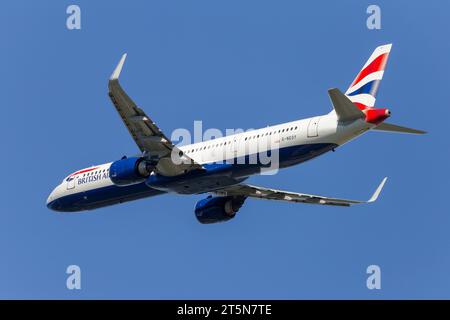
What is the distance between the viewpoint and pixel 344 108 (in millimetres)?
55531

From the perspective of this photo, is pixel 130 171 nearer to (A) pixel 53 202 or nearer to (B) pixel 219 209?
(B) pixel 219 209

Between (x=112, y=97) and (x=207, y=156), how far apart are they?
7.83 meters

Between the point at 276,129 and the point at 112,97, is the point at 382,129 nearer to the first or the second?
the point at 276,129

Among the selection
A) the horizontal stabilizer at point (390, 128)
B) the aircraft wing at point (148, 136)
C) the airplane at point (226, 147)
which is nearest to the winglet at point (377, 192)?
the airplane at point (226, 147)

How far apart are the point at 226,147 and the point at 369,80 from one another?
8460 mm

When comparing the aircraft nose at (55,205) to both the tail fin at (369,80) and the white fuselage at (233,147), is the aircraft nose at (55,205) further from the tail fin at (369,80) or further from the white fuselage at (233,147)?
the tail fin at (369,80)

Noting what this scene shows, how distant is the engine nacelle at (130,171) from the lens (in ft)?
196

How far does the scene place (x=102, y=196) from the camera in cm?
6519

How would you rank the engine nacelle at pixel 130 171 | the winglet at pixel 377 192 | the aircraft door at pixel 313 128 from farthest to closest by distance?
the winglet at pixel 377 192
the engine nacelle at pixel 130 171
the aircraft door at pixel 313 128

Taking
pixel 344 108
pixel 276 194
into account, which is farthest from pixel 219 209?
pixel 344 108

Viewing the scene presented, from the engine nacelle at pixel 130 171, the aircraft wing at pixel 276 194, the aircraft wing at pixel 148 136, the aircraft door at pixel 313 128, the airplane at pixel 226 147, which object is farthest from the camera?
the aircraft wing at pixel 276 194

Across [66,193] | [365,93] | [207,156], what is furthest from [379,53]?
[66,193]

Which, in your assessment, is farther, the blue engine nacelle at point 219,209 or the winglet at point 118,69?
the blue engine nacelle at point 219,209

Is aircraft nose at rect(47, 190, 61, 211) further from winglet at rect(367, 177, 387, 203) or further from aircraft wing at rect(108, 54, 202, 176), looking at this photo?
winglet at rect(367, 177, 387, 203)
